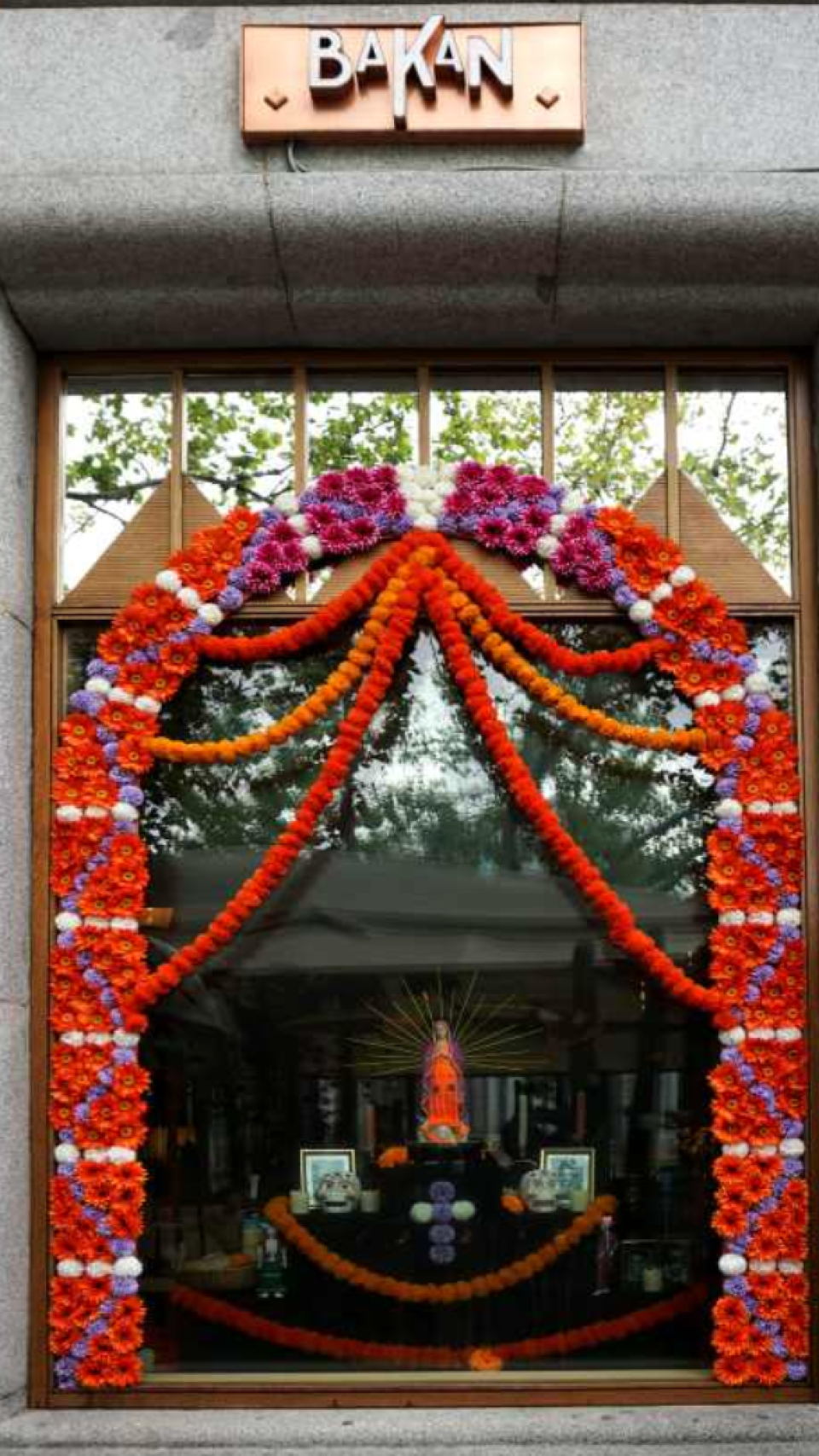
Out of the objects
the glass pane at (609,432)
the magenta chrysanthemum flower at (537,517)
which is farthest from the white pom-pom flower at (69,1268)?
the glass pane at (609,432)

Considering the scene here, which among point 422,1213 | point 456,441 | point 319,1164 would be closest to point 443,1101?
point 422,1213

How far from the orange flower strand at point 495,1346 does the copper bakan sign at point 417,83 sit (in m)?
5.25

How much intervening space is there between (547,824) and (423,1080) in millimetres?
1294

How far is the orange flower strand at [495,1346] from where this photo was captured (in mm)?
7766

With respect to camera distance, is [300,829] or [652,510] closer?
[300,829]

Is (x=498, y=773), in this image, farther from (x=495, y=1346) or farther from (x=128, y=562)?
(x=495, y=1346)

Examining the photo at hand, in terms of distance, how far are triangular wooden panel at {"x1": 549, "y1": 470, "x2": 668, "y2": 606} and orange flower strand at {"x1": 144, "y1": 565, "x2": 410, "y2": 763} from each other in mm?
735

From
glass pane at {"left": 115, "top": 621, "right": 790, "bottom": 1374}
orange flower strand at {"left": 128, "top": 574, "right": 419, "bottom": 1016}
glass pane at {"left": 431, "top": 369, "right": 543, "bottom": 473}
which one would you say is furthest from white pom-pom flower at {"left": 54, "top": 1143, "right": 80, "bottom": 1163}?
glass pane at {"left": 431, "top": 369, "right": 543, "bottom": 473}

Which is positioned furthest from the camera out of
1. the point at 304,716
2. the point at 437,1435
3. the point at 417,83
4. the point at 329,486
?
the point at 329,486

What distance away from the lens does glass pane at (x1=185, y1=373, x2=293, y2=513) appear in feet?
26.8

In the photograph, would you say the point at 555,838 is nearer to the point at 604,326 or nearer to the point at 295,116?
the point at 604,326

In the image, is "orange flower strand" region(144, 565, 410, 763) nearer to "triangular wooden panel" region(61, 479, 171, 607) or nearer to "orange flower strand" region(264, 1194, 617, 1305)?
"triangular wooden panel" region(61, 479, 171, 607)

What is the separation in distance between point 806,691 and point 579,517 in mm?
1324

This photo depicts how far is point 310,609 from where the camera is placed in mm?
8062
